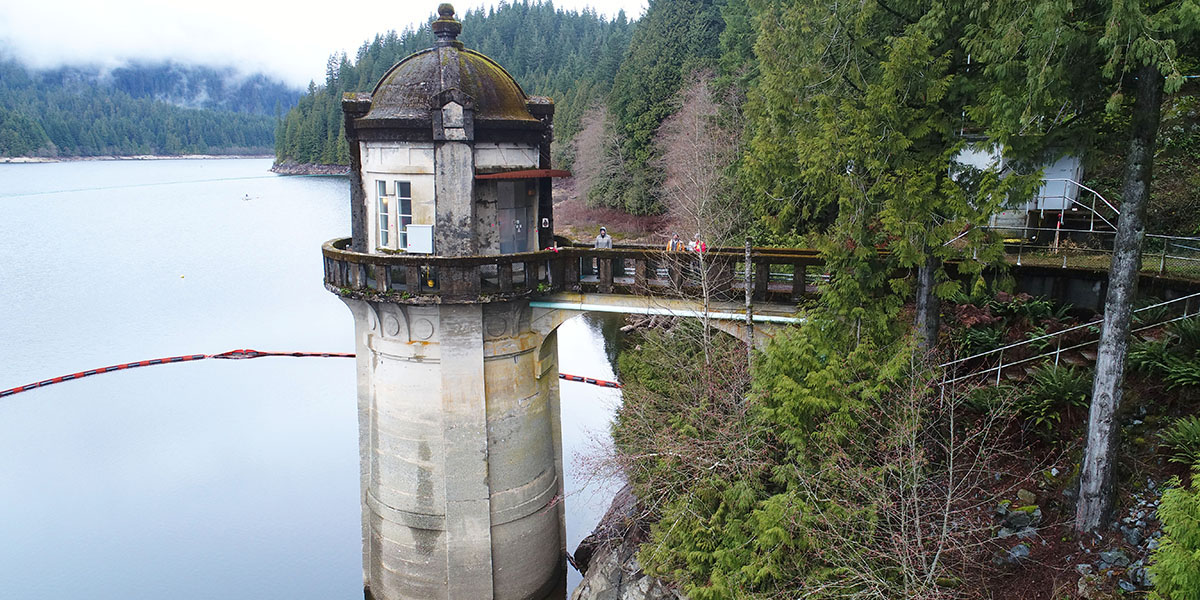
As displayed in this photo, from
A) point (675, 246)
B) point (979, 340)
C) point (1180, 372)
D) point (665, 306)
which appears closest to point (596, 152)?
point (675, 246)

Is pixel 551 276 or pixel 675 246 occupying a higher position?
pixel 675 246

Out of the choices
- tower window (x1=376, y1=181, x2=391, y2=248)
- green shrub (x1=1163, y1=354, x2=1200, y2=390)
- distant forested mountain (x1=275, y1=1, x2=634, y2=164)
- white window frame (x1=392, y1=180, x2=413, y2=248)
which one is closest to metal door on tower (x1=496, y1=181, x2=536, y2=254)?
white window frame (x1=392, y1=180, x2=413, y2=248)

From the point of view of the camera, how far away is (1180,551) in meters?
7.93

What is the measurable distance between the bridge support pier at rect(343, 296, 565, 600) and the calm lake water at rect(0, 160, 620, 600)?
1.93m

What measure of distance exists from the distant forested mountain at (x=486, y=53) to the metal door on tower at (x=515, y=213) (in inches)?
4040

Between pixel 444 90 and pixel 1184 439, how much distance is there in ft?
45.0

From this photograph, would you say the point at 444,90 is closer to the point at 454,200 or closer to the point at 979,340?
the point at 454,200

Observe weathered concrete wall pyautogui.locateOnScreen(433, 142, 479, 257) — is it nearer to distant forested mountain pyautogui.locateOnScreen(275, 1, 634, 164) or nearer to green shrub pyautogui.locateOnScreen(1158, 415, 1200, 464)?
green shrub pyautogui.locateOnScreen(1158, 415, 1200, 464)

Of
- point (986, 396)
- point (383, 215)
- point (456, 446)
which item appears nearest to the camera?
point (986, 396)

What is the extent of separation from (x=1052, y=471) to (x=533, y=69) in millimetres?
141786

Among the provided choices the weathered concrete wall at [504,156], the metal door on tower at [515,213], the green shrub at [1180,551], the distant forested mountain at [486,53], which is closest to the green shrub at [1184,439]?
the green shrub at [1180,551]

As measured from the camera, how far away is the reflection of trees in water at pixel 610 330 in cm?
3981

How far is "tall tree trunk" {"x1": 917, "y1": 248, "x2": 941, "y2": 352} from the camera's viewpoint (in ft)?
42.6

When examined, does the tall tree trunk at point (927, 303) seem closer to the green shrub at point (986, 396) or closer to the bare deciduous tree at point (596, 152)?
the green shrub at point (986, 396)
